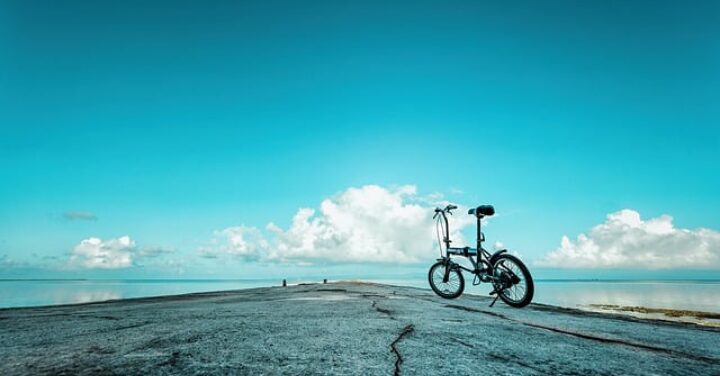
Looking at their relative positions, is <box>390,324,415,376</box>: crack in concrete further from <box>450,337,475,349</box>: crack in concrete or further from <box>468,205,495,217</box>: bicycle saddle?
<box>468,205,495,217</box>: bicycle saddle

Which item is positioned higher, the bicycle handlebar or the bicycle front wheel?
the bicycle handlebar

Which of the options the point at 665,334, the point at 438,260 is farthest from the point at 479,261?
the point at 665,334

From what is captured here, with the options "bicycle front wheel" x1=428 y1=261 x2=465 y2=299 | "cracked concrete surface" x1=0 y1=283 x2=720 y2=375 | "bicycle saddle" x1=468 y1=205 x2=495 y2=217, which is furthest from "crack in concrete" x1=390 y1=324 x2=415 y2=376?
"bicycle front wheel" x1=428 y1=261 x2=465 y2=299

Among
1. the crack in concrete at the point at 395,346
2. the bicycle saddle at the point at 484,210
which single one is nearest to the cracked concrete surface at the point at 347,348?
the crack in concrete at the point at 395,346

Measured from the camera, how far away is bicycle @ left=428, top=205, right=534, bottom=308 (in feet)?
26.2

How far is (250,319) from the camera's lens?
16.8 ft

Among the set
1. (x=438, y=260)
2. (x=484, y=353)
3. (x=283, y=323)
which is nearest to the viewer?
(x=484, y=353)

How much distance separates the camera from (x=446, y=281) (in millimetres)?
10453

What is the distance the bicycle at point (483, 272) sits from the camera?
797cm

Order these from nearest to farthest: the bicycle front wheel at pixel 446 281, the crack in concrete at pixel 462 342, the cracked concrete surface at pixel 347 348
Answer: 1. the cracked concrete surface at pixel 347 348
2. the crack in concrete at pixel 462 342
3. the bicycle front wheel at pixel 446 281

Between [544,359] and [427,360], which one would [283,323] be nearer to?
[427,360]

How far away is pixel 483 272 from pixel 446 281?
1666mm

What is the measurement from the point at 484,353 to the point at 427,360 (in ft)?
2.09

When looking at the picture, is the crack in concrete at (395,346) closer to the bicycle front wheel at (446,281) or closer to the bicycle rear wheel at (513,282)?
the bicycle rear wheel at (513,282)
